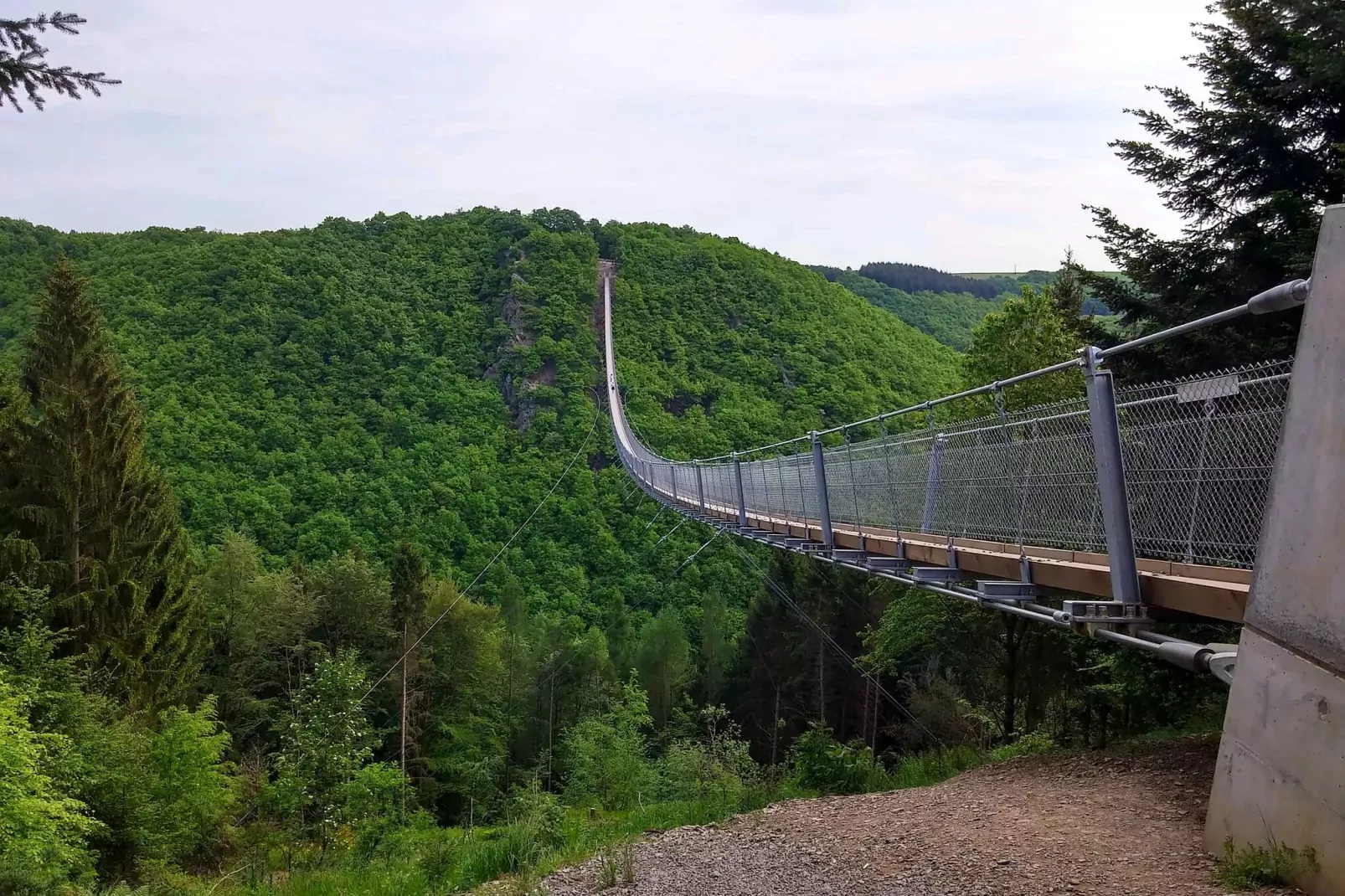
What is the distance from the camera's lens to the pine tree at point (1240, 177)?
8.39 m

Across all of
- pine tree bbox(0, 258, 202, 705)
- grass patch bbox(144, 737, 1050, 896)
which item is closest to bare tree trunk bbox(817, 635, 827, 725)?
pine tree bbox(0, 258, 202, 705)

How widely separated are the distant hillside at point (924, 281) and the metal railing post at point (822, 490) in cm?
9684

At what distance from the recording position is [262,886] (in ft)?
24.6

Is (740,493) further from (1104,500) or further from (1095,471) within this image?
(1104,500)

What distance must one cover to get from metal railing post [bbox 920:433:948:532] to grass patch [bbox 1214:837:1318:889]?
10.7 ft

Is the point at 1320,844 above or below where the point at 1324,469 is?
below

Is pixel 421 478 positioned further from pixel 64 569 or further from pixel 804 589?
pixel 64 569

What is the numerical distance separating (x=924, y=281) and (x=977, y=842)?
10820 centimetres

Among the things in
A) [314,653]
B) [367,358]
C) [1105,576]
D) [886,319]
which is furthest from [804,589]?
[886,319]

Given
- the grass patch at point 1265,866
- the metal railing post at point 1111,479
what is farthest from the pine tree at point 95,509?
the grass patch at point 1265,866

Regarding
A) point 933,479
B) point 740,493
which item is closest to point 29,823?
point 740,493

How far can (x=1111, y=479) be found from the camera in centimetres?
439

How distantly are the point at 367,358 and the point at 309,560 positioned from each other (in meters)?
24.8

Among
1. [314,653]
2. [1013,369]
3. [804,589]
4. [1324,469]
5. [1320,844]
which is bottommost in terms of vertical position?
[314,653]
